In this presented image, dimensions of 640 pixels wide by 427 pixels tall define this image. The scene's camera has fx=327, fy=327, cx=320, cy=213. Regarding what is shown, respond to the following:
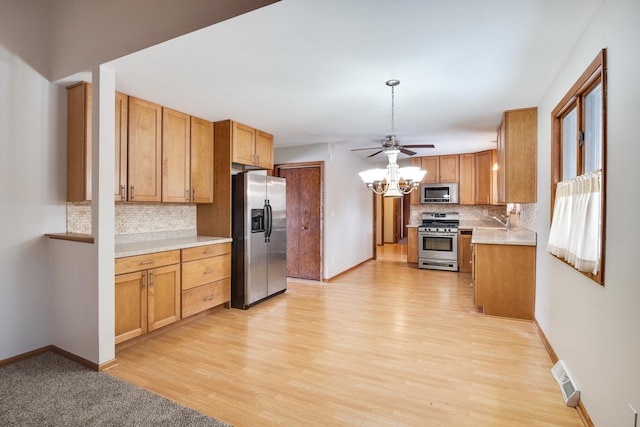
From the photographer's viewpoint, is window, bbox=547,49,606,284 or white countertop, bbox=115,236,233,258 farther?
white countertop, bbox=115,236,233,258

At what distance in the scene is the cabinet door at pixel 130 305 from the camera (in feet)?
8.81

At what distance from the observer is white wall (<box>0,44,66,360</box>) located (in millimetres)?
2527

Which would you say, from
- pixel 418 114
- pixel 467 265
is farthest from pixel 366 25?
pixel 467 265

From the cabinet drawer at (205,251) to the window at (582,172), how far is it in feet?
10.4

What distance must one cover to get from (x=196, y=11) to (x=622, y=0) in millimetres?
2214

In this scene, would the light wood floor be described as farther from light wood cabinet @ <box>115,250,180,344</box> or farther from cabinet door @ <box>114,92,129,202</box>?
cabinet door @ <box>114,92,129,202</box>

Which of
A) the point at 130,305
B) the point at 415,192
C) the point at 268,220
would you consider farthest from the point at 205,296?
the point at 415,192

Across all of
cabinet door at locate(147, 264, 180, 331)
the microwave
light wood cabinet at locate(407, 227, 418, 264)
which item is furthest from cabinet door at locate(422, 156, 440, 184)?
cabinet door at locate(147, 264, 180, 331)

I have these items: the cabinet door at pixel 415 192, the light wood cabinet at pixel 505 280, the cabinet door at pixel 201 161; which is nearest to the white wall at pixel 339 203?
the cabinet door at pixel 415 192

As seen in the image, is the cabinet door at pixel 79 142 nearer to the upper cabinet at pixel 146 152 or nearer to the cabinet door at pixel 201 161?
the upper cabinet at pixel 146 152

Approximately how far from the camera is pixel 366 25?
76.9 inches

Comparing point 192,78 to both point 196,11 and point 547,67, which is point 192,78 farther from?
point 547,67

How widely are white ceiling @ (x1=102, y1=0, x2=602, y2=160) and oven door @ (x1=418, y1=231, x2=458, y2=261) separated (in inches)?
109

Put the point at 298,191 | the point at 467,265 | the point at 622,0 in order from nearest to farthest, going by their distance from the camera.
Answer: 1. the point at 622,0
2. the point at 298,191
3. the point at 467,265
